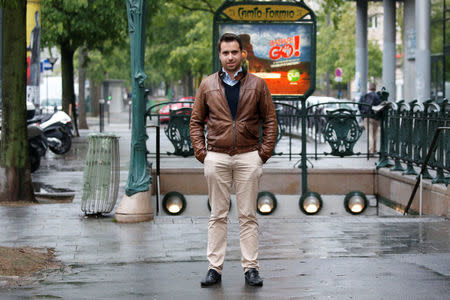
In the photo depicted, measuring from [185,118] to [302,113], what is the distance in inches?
73.6

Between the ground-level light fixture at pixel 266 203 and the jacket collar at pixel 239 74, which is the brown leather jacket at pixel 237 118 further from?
the ground-level light fixture at pixel 266 203

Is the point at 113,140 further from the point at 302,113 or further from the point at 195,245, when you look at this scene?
the point at 302,113

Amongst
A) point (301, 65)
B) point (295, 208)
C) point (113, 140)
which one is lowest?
point (295, 208)

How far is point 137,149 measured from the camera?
35.3ft

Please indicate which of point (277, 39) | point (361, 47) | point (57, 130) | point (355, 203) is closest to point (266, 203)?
point (355, 203)

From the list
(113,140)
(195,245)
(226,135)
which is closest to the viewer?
(226,135)

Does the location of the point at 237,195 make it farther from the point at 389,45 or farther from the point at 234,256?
the point at 389,45

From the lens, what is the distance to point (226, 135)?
22.0 ft

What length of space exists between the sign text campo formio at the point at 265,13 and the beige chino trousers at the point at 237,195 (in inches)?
284

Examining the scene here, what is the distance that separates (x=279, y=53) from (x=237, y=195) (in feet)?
25.0

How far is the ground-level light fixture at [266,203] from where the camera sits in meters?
13.6

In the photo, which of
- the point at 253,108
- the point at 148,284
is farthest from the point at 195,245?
the point at 253,108

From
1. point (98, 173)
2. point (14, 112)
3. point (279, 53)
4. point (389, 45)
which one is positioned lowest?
point (98, 173)

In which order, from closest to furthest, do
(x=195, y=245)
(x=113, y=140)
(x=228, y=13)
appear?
(x=195, y=245) → (x=113, y=140) → (x=228, y=13)
